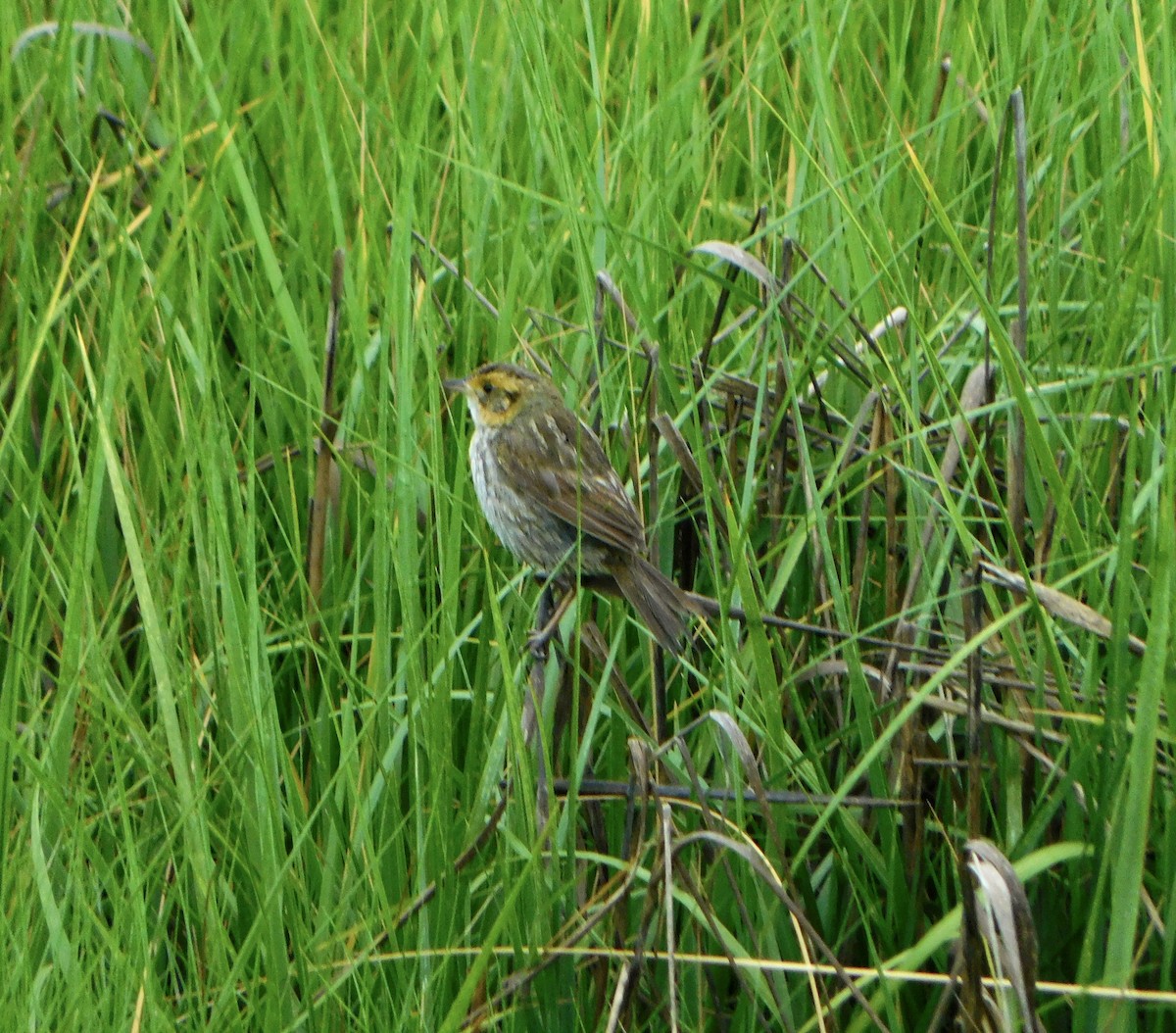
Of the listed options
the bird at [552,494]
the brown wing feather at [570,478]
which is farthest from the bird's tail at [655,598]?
the brown wing feather at [570,478]

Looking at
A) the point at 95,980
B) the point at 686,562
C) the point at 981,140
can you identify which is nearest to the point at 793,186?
the point at 981,140

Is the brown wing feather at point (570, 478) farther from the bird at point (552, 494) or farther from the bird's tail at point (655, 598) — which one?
the bird's tail at point (655, 598)

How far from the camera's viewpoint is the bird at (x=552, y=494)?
103 inches

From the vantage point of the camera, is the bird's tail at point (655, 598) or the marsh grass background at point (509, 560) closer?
the marsh grass background at point (509, 560)

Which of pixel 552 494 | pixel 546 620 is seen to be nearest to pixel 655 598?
pixel 546 620

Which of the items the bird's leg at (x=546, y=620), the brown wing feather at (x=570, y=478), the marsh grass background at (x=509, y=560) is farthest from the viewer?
the brown wing feather at (x=570, y=478)

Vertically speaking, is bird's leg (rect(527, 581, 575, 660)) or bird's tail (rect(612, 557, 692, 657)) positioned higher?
bird's tail (rect(612, 557, 692, 657))

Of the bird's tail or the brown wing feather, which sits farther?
the brown wing feather

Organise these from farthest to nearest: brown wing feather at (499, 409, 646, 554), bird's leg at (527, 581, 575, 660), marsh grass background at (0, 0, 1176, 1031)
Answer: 1. brown wing feather at (499, 409, 646, 554)
2. bird's leg at (527, 581, 575, 660)
3. marsh grass background at (0, 0, 1176, 1031)

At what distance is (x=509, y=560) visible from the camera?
3156mm

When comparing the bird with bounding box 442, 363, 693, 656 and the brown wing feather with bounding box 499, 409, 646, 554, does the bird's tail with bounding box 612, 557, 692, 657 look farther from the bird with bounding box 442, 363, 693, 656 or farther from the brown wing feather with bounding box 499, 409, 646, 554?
the brown wing feather with bounding box 499, 409, 646, 554

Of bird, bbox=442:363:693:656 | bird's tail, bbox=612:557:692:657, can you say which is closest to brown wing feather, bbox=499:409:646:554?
bird, bbox=442:363:693:656

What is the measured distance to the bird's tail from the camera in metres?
2.54

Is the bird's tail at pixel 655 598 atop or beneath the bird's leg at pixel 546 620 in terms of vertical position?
atop
